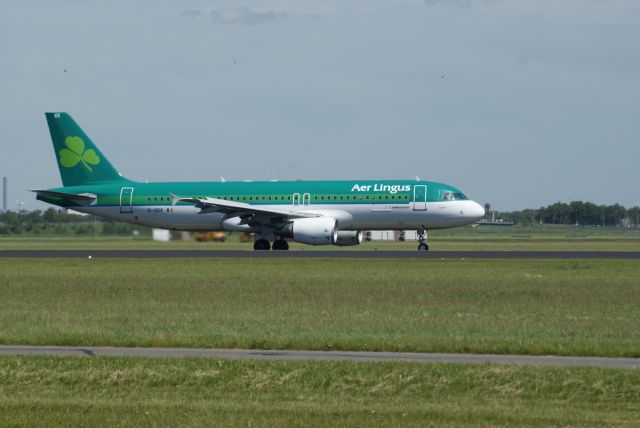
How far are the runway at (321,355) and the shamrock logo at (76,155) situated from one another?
4886 centimetres

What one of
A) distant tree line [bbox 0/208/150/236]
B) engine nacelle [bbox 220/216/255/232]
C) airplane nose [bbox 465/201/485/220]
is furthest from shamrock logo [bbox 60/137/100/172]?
distant tree line [bbox 0/208/150/236]

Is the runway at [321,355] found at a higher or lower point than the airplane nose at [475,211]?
lower

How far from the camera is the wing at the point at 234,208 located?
61.7 metres

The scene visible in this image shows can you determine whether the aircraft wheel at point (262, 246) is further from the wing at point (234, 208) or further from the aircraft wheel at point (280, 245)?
the wing at point (234, 208)

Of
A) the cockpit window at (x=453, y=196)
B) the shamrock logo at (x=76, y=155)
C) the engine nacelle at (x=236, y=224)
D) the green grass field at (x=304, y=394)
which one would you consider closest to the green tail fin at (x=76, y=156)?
the shamrock logo at (x=76, y=155)

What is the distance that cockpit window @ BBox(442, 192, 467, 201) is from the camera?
63.6 meters

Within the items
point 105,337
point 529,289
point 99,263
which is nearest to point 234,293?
point 529,289

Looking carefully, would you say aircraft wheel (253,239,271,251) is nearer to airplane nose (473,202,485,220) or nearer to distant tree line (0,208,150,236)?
airplane nose (473,202,485,220)

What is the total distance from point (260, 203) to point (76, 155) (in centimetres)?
1283

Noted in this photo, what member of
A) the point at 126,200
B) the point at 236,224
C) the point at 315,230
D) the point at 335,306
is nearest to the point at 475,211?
the point at 315,230

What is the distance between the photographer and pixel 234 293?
33438mm

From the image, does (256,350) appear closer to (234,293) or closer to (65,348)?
(65,348)

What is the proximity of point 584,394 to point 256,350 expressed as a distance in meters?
6.99

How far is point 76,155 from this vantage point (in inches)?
2712
